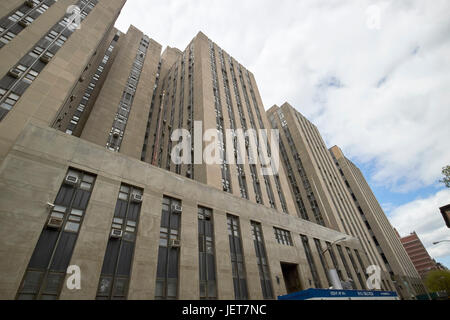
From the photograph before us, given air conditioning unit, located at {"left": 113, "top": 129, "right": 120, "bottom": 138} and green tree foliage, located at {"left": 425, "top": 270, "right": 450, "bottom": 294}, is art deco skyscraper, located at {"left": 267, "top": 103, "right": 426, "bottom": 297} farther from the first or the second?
air conditioning unit, located at {"left": 113, "top": 129, "right": 120, "bottom": 138}

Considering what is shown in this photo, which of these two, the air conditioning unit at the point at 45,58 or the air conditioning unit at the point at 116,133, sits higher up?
the air conditioning unit at the point at 116,133

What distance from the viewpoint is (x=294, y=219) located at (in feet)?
100

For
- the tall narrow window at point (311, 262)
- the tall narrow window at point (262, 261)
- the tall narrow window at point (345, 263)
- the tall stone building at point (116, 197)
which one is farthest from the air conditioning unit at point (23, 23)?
the tall narrow window at point (345, 263)

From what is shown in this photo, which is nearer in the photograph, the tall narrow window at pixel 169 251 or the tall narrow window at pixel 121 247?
the tall narrow window at pixel 121 247

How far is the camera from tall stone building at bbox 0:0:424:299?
13.4 meters

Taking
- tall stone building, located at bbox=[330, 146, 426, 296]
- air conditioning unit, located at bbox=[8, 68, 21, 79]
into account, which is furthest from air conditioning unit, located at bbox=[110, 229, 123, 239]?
tall stone building, located at bbox=[330, 146, 426, 296]

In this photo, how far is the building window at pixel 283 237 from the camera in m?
26.9

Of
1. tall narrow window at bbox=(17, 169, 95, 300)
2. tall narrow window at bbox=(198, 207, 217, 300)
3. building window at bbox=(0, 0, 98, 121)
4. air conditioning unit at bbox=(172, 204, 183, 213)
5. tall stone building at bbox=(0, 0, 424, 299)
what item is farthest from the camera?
air conditioning unit at bbox=(172, 204, 183, 213)

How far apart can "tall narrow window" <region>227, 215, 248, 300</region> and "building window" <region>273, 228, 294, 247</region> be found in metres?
6.12

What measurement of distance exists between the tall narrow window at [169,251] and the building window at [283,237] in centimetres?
1310

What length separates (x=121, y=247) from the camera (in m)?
15.8

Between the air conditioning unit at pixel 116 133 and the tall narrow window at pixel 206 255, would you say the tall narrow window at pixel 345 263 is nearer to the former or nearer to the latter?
the tall narrow window at pixel 206 255

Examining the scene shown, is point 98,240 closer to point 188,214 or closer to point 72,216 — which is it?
→ point 72,216
